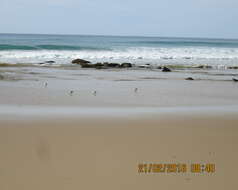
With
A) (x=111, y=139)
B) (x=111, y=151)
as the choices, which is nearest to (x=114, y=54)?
(x=111, y=139)

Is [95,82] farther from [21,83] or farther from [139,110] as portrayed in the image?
[139,110]

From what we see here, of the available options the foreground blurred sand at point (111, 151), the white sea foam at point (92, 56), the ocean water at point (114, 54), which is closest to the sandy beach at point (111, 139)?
the foreground blurred sand at point (111, 151)

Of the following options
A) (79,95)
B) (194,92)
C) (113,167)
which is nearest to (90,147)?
(113,167)

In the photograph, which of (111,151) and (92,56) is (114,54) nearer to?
(92,56)

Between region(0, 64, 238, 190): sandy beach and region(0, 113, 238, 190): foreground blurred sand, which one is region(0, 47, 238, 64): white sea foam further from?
region(0, 113, 238, 190): foreground blurred sand

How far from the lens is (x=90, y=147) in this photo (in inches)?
130

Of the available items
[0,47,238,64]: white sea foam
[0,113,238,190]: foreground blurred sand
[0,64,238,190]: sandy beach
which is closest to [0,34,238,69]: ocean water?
[0,47,238,64]: white sea foam

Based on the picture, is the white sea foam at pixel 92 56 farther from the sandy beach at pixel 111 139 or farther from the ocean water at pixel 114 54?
the sandy beach at pixel 111 139

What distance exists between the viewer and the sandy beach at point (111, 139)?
2.75 metres

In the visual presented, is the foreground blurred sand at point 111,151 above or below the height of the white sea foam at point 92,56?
above

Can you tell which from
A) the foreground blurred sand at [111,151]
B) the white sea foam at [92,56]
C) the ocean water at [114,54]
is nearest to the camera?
the foreground blurred sand at [111,151]

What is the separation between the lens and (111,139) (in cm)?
359

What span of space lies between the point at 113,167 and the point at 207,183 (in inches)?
33.8

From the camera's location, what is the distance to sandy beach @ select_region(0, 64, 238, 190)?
275cm
